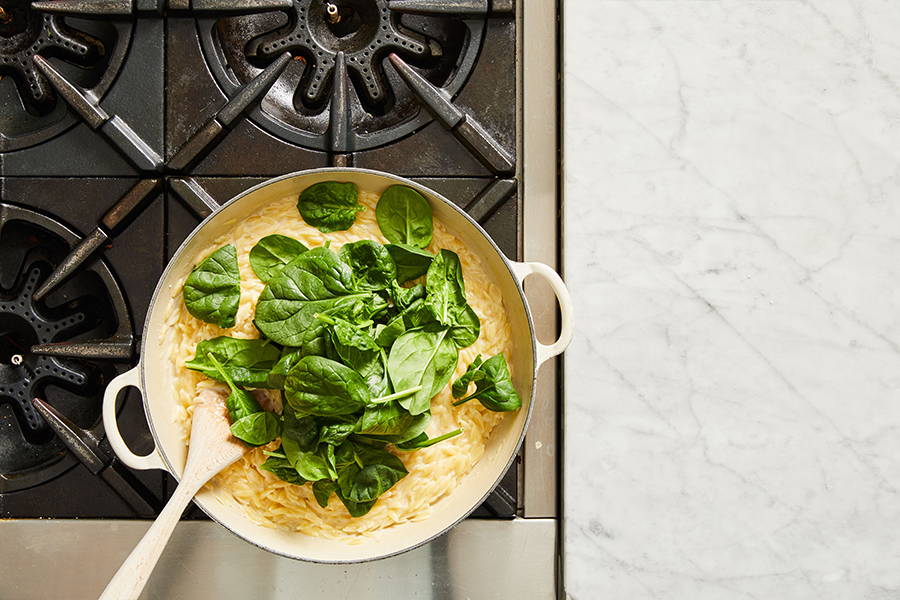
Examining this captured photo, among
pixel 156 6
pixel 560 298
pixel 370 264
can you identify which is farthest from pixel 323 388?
pixel 156 6

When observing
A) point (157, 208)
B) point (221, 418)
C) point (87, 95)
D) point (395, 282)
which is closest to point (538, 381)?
point (395, 282)

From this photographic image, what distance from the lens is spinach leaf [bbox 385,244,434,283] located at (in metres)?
0.85

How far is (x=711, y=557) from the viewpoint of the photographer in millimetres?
940

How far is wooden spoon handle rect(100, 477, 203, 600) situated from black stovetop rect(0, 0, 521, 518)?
0.15 metres

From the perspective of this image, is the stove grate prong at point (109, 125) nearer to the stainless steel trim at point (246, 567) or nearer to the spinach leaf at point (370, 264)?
the spinach leaf at point (370, 264)

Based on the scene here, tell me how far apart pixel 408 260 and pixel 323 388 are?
18 centimetres

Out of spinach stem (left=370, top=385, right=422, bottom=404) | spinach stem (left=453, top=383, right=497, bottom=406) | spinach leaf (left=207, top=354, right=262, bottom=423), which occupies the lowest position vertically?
spinach stem (left=453, top=383, right=497, bottom=406)

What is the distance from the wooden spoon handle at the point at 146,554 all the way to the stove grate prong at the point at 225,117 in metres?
0.38

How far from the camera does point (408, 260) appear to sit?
855 mm

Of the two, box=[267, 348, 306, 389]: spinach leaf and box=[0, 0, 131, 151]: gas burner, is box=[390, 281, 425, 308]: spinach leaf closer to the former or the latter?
box=[267, 348, 306, 389]: spinach leaf

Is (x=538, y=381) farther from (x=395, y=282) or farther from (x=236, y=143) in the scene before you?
(x=236, y=143)

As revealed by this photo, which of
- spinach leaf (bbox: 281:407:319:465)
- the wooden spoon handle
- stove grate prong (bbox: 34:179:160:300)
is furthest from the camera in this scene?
stove grate prong (bbox: 34:179:160:300)

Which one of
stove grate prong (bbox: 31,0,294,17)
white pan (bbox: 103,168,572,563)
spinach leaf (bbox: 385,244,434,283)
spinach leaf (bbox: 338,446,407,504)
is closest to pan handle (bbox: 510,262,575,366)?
white pan (bbox: 103,168,572,563)

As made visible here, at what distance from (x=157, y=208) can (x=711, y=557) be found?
817 millimetres
